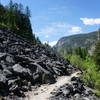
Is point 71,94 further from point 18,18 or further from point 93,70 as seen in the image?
point 18,18

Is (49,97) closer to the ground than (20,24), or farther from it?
closer to the ground

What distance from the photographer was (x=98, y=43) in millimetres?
78000

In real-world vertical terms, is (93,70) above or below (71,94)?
below

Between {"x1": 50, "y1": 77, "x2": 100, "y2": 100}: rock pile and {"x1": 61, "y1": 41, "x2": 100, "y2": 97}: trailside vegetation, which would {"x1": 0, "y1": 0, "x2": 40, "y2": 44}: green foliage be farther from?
{"x1": 50, "y1": 77, "x2": 100, "y2": 100}: rock pile

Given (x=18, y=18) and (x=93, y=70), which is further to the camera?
(x=18, y=18)

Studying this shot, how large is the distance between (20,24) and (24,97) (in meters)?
101

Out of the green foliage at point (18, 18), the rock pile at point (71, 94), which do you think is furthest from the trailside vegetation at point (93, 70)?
the green foliage at point (18, 18)

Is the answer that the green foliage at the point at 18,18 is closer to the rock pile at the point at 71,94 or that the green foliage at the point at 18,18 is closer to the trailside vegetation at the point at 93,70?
the trailside vegetation at the point at 93,70

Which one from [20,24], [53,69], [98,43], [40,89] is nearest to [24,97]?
[40,89]

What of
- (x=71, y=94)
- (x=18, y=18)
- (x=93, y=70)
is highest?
(x=18, y=18)

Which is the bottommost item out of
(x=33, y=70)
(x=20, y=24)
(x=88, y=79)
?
(x=88, y=79)

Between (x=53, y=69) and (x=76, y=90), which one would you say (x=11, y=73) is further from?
(x=53, y=69)

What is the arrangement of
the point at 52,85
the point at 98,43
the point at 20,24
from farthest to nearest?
the point at 20,24 < the point at 98,43 < the point at 52,85

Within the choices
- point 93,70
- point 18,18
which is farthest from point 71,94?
point 18,18
